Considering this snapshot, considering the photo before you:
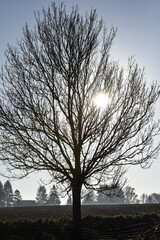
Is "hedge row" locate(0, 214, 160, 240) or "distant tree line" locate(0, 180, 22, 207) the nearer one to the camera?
"hedge row" locate(0, 214, 160, 240)

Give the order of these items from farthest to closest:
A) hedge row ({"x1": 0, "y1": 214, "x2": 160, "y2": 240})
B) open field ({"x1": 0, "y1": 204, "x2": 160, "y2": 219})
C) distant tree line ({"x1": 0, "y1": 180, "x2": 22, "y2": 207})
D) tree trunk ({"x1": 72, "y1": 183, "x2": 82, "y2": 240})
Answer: distant tree line ({"x1": 0, "y1": 180, "x2": 22, "y2": 207}), open field ({"x1": 0, "y1": 204, "x2": 160, "y2": 219}), hedge row ({"x1": 0, "y1": 214, "x2": 160, "y2": 240}), tree trunk ({"x1": 72, "y1": 183, "x2": 82, "y2": 240})

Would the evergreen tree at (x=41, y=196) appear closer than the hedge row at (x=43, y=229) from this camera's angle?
No

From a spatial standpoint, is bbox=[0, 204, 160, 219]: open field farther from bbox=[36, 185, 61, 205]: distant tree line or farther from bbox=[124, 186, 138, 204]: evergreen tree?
bbox=[36, 185, 61, 205]: distant tree line

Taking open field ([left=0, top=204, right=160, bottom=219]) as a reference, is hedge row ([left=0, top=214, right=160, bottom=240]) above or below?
above

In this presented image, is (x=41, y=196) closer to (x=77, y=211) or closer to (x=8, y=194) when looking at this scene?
(x=8, y=194)

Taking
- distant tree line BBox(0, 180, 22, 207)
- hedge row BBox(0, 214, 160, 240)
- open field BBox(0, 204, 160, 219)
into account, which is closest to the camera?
hedge row BBox(0, 214, 160, 240)

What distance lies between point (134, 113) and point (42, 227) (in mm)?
6724

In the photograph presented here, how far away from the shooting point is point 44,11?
30.7 ft

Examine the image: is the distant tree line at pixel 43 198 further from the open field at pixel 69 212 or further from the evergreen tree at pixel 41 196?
the open field at pixel 69 212

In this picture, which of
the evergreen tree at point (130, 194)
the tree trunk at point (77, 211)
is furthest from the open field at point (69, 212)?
the tree trunk at point (77, 211)

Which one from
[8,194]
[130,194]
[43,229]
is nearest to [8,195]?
[8,194]

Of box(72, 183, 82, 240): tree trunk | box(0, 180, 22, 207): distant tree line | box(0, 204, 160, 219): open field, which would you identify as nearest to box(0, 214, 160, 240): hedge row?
box(72, 183, 82, 240): tree trunk

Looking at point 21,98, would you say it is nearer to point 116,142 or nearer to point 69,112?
point 69,112

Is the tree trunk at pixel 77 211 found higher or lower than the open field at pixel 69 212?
higher
